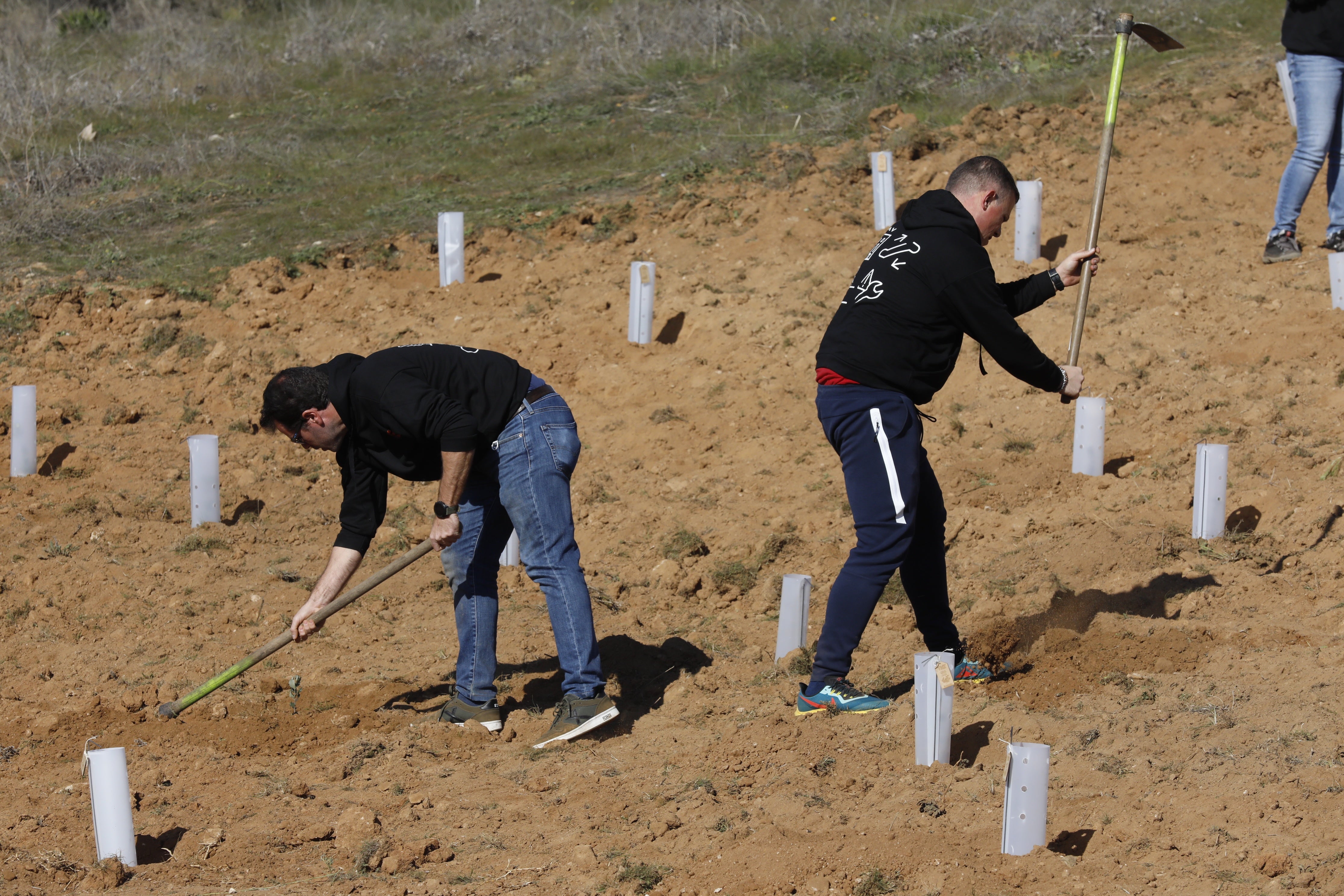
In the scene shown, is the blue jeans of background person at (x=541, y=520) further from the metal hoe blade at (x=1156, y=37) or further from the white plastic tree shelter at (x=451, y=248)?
the white plastic tree shelter at (x=451, y=248)

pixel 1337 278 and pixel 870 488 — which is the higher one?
pixel 1337 278

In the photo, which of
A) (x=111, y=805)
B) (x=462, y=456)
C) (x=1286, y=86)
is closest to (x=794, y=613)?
(x=462, y=456)

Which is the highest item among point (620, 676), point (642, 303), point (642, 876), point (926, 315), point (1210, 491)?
point (926, 315)

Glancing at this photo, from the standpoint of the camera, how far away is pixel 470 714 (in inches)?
195

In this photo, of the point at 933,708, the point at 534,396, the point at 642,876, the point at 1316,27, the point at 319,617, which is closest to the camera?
the point at 642,876

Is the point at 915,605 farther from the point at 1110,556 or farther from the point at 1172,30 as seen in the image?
the point at 1172,30

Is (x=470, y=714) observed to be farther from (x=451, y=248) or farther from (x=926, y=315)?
(x=451, y=248)

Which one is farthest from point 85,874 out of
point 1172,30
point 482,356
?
point 1172,30

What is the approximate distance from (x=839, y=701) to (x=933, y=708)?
58 cm

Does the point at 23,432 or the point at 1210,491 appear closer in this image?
the point at 1210,491

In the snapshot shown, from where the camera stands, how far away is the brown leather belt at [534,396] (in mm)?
4605

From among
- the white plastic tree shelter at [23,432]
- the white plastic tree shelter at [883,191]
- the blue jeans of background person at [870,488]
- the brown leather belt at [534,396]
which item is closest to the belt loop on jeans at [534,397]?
the brown leather belt at [534,396]

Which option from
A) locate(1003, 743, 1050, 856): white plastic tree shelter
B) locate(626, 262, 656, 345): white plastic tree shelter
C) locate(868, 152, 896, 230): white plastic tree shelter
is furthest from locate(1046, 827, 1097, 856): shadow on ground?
locate(868, 152, 896, 230): white plastic tree shelter

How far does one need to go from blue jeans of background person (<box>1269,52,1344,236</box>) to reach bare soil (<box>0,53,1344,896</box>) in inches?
20.3
